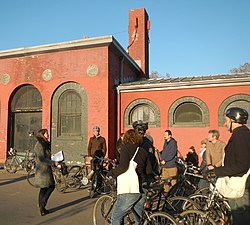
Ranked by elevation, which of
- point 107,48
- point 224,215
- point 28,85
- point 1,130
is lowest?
point 224,215

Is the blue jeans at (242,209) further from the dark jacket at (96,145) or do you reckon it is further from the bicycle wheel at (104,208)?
the dark jacket at (96,145)

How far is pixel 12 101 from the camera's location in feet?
45.3

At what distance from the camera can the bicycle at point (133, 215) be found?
133 inches

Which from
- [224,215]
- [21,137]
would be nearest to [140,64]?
[21,137]

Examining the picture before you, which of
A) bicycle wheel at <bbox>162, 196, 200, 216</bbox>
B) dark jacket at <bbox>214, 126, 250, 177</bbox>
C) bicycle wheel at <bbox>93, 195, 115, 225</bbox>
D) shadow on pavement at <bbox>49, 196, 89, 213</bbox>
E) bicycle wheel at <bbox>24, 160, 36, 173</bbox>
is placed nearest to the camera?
dark jacket at <bbox>214, 126, 250, 177</bbox>

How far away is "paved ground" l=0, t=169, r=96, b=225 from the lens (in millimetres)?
4950

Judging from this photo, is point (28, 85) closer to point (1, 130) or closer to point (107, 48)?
point (1, 130)

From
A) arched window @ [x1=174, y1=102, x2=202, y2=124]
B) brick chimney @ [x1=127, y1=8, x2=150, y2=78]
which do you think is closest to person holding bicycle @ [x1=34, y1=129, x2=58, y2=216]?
arched window @ [x1=174, y1=102, x2=202, y2=124]

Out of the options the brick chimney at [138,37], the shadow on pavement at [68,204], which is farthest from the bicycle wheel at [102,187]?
the brick chimney at [138,37]

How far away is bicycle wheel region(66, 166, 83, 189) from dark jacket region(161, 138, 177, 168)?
115 inches

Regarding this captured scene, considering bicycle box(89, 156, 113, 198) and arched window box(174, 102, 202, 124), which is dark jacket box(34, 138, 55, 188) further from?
arched window box(174, 102, 202, 124)

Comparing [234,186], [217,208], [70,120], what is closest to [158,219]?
[217,208]

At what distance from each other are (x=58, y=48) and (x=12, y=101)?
4243 mm

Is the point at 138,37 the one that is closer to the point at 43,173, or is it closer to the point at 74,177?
the point at 74,177
